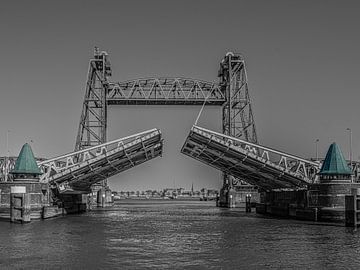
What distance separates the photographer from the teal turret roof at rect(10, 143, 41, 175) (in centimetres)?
5675

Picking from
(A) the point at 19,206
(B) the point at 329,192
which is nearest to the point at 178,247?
(A) the point at 19,206

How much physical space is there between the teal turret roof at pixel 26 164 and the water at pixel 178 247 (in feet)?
36.3

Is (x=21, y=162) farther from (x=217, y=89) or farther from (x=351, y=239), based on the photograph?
(x=217, y=89)

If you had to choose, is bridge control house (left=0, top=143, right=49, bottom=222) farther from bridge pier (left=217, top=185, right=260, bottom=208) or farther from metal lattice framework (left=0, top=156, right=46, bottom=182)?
metal lattice framework (left=0, top=156, right=46, bottom=182)

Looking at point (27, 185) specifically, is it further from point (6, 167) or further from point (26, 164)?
point (6, 167)

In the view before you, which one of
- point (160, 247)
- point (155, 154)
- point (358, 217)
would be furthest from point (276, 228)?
point (155, 154)

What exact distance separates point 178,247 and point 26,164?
92.7 ft

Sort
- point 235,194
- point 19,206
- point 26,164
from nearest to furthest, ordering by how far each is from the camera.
A: point 19,206 → point 26,164 → point 235,194

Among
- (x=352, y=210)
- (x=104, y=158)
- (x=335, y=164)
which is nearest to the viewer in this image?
(x=352, y=210)

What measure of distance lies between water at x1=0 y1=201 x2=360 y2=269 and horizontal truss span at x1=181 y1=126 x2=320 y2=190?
521 inches

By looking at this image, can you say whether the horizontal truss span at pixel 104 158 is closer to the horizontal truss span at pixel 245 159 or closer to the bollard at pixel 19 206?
the horizontal truss span at pixel 245 159

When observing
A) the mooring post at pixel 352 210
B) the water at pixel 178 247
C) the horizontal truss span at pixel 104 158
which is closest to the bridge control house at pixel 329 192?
the mooring post at pixel 352 210

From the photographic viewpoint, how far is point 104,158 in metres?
62.0

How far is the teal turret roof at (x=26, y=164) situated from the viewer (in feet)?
186
